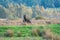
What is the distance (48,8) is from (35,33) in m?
39.2

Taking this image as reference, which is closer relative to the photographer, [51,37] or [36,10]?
[51,37]

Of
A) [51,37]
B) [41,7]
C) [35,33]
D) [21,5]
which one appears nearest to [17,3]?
[21,5]

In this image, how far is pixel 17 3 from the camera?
6241cm

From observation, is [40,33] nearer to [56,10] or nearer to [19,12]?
[56,10]

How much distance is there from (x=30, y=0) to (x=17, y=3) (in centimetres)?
524

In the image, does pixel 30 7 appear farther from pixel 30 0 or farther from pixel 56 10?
pixel 56 10

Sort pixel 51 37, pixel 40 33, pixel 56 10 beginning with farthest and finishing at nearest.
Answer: pixel 56 10 < pixel 40 33 < pixel 51 37

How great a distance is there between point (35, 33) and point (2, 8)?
36282mm

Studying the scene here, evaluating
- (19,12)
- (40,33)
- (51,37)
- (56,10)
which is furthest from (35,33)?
(19,12)

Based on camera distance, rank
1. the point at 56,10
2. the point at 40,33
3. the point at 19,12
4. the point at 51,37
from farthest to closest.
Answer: the point at 19,12 → the point at 56,10 → the point at 40,33 → the point at 51,37

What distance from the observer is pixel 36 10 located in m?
61.1

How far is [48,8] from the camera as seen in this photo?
60344mm

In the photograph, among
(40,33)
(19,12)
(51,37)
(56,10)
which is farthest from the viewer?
(19,12)

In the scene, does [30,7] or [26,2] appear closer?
[26,2]
